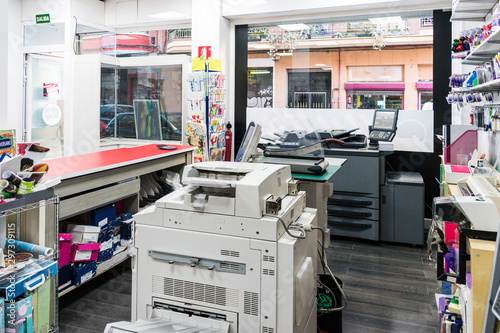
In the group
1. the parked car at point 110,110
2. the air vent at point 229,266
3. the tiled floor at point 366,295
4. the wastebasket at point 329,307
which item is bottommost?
the tiled floor at point 366,295

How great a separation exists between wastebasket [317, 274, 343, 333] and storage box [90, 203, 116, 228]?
1.68 meters

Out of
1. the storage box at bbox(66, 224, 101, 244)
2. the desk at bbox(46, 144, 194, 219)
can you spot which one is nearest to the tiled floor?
the storage box at bbox(66, 224, 101, 244)

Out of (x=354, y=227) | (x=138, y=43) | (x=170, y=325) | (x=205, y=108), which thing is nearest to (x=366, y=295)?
(x=354, y=227)

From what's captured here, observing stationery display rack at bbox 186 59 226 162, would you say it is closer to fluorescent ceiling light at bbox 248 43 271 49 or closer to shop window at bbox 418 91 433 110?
fluorescent ceiling light at bbox 248 43 271 49

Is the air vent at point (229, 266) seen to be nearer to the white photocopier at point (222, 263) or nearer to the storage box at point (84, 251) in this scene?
the white photocopier at point (222, 263)

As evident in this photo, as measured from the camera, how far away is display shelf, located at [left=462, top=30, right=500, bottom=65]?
2232mm

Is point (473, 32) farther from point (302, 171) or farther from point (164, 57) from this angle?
point (164, 57)

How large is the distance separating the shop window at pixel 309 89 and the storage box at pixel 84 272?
344 centimetres

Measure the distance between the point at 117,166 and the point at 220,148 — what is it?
229 cm

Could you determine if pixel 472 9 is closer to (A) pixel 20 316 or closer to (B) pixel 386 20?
(B) pixel 386 20

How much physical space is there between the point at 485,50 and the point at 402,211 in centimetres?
181

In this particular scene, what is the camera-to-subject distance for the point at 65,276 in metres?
2.62

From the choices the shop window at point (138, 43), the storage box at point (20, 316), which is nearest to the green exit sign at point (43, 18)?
the shop window at point (138, 43)

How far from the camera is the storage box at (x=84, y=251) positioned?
8.82 ft
